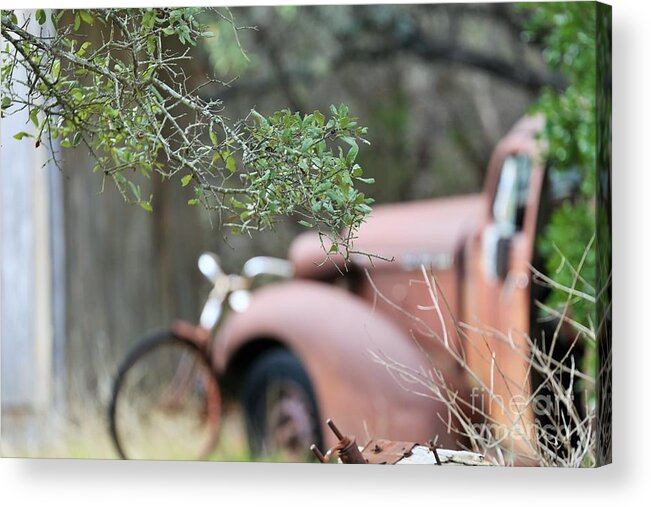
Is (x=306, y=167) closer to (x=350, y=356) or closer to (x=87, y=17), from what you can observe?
(x=87, y=17)

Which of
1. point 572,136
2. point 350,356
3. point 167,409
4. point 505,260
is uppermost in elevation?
point 572,136

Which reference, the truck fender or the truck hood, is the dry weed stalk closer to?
the truck fender

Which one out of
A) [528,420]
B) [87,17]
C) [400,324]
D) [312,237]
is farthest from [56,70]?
[312,237]

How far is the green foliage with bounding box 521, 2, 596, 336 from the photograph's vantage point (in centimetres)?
395

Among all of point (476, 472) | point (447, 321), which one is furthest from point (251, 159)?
point (447, 321)

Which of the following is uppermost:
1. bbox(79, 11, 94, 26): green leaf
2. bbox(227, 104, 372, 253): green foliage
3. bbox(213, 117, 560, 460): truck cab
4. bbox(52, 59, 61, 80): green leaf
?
bbox(79, 11, 94, 26): green leaf

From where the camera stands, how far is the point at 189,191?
6148 mm

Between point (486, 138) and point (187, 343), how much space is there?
3.02m

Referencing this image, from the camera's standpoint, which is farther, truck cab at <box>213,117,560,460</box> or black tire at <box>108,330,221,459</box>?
black tire at <box>108,330,221,459</box>

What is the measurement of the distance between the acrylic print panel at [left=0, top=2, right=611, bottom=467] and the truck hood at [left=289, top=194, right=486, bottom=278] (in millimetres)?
12

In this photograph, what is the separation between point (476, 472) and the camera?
3.42 metres

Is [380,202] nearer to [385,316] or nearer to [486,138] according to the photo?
[486,138]

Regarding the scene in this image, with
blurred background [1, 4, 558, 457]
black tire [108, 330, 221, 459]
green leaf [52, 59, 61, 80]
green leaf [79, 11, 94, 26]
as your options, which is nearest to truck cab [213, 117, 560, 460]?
black tire [108, 330, 221, 459]

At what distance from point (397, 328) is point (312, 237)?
3.54 ft
